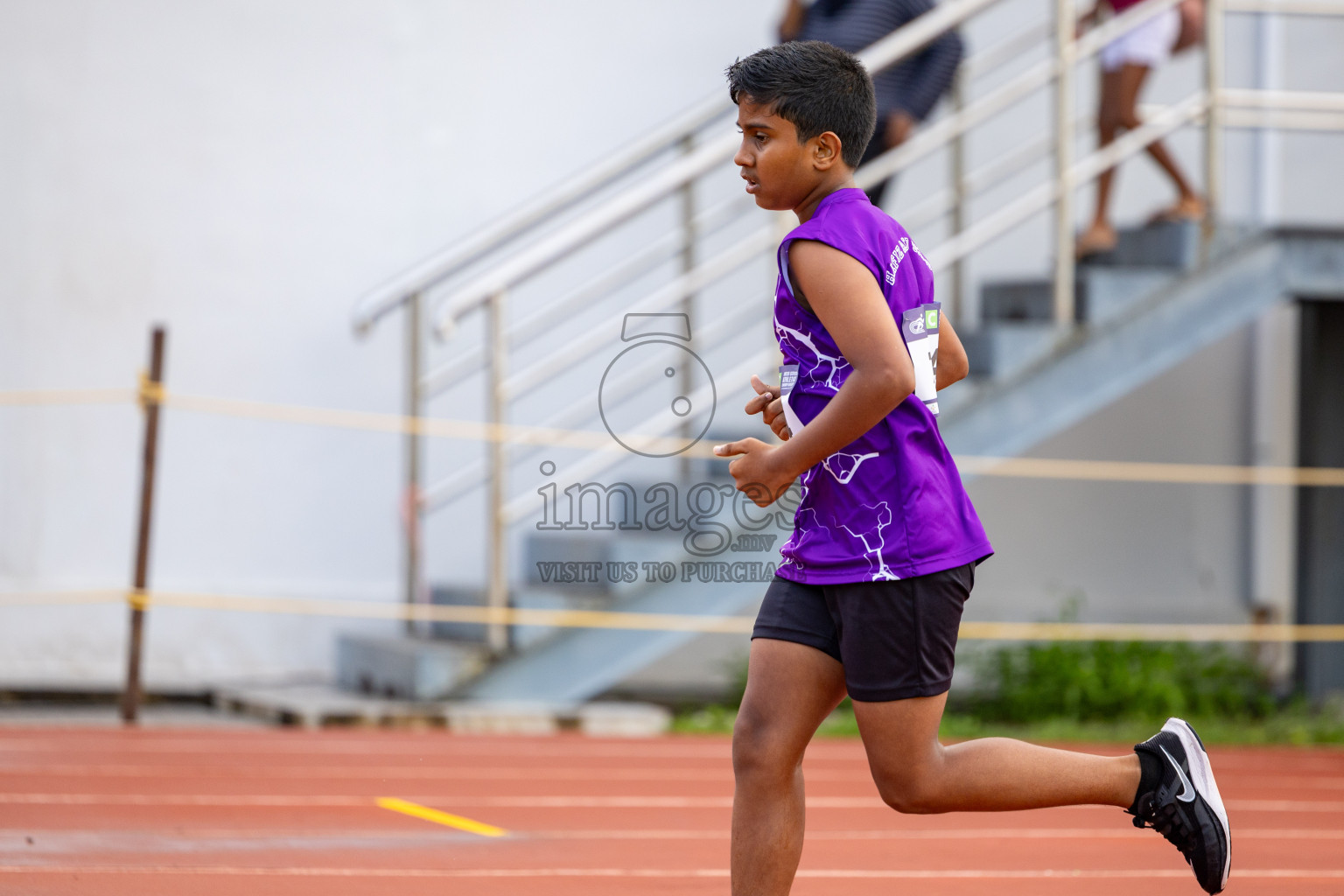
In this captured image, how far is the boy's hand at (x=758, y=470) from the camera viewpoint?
226 centimetres

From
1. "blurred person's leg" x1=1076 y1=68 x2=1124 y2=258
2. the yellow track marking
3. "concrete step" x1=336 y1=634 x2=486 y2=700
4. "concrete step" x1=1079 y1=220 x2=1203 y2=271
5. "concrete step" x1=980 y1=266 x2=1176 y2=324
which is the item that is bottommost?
the yellow track marking

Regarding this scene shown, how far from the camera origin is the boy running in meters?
2.26

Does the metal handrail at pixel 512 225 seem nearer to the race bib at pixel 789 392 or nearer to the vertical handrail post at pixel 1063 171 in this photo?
the vertical handrail post at pixel 1063 171

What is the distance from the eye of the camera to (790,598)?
237cm

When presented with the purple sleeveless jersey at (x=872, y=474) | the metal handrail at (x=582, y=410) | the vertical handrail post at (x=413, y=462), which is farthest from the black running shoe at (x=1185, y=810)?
the metal handrail at (x=582, y=410)

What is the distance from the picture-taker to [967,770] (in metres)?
2.38

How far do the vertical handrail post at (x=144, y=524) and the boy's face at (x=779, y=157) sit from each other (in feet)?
13.0

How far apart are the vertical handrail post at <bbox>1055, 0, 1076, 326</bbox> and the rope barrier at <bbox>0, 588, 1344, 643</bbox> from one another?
1.39 m

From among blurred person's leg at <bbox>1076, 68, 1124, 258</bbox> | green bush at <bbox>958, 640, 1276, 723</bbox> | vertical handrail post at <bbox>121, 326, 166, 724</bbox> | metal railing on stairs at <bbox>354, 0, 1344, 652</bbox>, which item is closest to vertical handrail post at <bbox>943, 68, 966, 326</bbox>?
metal railing on stairs at <bbox>354, 0, 1344, 652</bbox>

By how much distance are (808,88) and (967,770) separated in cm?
103

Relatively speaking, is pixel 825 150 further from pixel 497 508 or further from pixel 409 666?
pixel 409 666

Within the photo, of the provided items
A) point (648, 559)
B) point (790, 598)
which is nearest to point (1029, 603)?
point (648, 559)

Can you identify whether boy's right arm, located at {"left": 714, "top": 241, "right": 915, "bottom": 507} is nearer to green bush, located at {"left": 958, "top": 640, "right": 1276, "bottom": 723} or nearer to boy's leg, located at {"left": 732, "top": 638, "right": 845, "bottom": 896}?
boy's leg, located at {"left": 732, "top": 638, "right": 845, "bottom": 896}

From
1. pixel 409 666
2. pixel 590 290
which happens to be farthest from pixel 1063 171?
pixel 409 666
